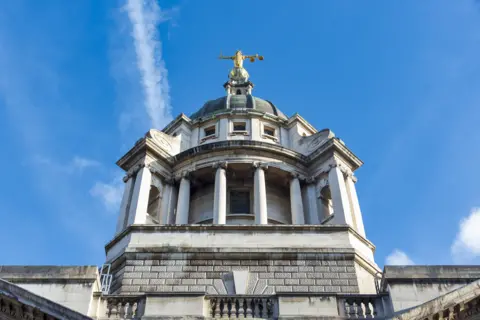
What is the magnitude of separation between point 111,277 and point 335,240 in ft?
24.9

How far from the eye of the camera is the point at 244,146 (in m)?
26.6

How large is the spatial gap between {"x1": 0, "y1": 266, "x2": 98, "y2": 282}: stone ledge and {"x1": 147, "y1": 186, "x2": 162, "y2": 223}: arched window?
32.1 ft

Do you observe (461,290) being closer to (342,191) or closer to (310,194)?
(342,191)

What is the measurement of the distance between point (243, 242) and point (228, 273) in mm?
1603

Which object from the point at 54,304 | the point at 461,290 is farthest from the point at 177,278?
the point at 461,290

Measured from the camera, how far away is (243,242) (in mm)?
20953

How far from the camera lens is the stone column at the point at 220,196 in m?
23.8

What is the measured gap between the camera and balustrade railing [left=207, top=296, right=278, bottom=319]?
582 inches

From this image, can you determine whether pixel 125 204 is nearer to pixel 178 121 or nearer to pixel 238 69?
pixel 178 121

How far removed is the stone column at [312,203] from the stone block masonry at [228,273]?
15.2 feet

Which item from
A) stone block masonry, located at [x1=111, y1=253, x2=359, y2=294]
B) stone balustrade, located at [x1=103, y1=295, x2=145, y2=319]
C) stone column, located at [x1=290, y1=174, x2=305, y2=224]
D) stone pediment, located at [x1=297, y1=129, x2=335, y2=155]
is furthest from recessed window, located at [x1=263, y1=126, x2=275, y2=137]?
stone balustrade, located at [x1=103, y1=295, x2=145, y2=319]

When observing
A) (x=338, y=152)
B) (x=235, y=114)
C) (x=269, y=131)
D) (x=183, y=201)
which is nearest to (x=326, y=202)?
(x=338, y=152)

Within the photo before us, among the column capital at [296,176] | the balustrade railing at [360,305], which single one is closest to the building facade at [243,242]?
the balustrade railing at [360,305]

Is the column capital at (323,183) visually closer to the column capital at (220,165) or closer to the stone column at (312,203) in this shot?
the stone column at (312,203)
